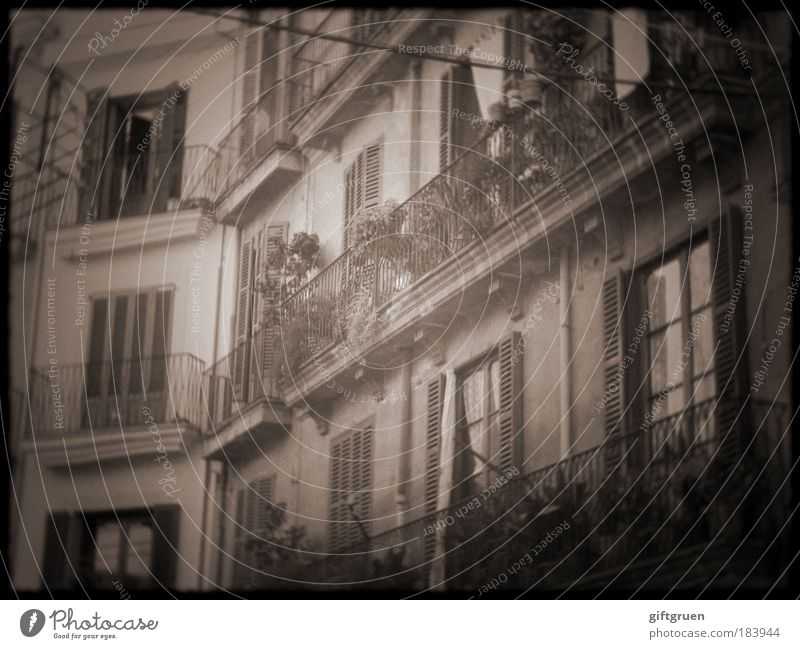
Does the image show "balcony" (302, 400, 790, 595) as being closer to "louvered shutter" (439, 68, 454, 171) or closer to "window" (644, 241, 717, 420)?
"window" (644, 241, 717, 420)

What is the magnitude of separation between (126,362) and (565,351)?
1.48 meters

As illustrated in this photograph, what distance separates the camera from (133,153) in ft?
17.7

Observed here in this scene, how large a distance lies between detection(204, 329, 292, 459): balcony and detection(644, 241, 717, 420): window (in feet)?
4.07

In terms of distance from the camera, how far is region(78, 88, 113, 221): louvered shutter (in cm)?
538

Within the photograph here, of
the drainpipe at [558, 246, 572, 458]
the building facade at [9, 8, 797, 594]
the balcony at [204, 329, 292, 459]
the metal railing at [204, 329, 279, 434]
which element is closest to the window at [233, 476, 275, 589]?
the building facade at [9, 8, 797, 594]

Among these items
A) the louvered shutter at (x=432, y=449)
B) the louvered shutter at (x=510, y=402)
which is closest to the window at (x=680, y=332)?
the louvered shutter at (x=510, y=402)

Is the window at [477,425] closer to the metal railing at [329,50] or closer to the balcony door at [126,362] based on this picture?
the balcony door at [126,362]

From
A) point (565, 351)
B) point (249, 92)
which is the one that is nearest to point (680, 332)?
point (565, 351)

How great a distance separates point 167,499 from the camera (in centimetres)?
515

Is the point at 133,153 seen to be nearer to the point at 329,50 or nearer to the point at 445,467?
the point at 329,50

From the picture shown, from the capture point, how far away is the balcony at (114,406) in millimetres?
5199

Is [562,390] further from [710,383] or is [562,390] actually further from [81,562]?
[81,562]
